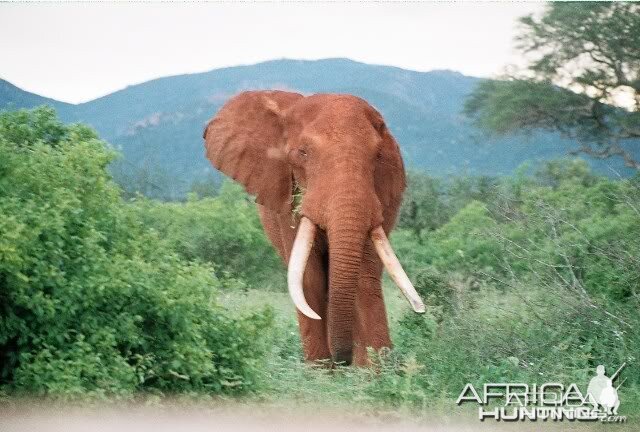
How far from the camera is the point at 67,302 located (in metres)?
5.50

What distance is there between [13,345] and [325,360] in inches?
90.1

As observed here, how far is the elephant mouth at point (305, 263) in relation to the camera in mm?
6590

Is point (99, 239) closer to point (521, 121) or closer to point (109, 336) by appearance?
point (109, 336)

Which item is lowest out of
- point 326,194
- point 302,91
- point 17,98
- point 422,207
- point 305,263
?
point 422,207

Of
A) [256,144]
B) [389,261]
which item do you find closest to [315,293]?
[389,261]

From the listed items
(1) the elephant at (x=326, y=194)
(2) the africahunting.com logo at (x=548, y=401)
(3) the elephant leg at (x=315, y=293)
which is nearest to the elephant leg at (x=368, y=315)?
(1) the elephant at (x=326, y=194)

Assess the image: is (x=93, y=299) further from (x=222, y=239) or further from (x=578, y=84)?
(x=578, y=84)

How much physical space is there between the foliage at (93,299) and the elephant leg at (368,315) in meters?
1.05

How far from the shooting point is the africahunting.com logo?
6.07 metres

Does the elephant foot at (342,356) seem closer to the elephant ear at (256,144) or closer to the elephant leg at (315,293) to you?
the elephant leg at (315,293)

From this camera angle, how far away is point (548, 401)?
6.12 metres

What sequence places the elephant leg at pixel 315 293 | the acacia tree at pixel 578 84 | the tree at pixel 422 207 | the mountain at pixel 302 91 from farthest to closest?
1. the tree at pixel 422 207
2. the acacia tree at pixel 578 84
3. the mountain at pixel 302 91
4. the elephant leg at pixel 315 293

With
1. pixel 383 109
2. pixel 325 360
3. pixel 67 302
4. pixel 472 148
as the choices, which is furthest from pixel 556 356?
pixel 472 148

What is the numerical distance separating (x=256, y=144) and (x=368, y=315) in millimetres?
1502
